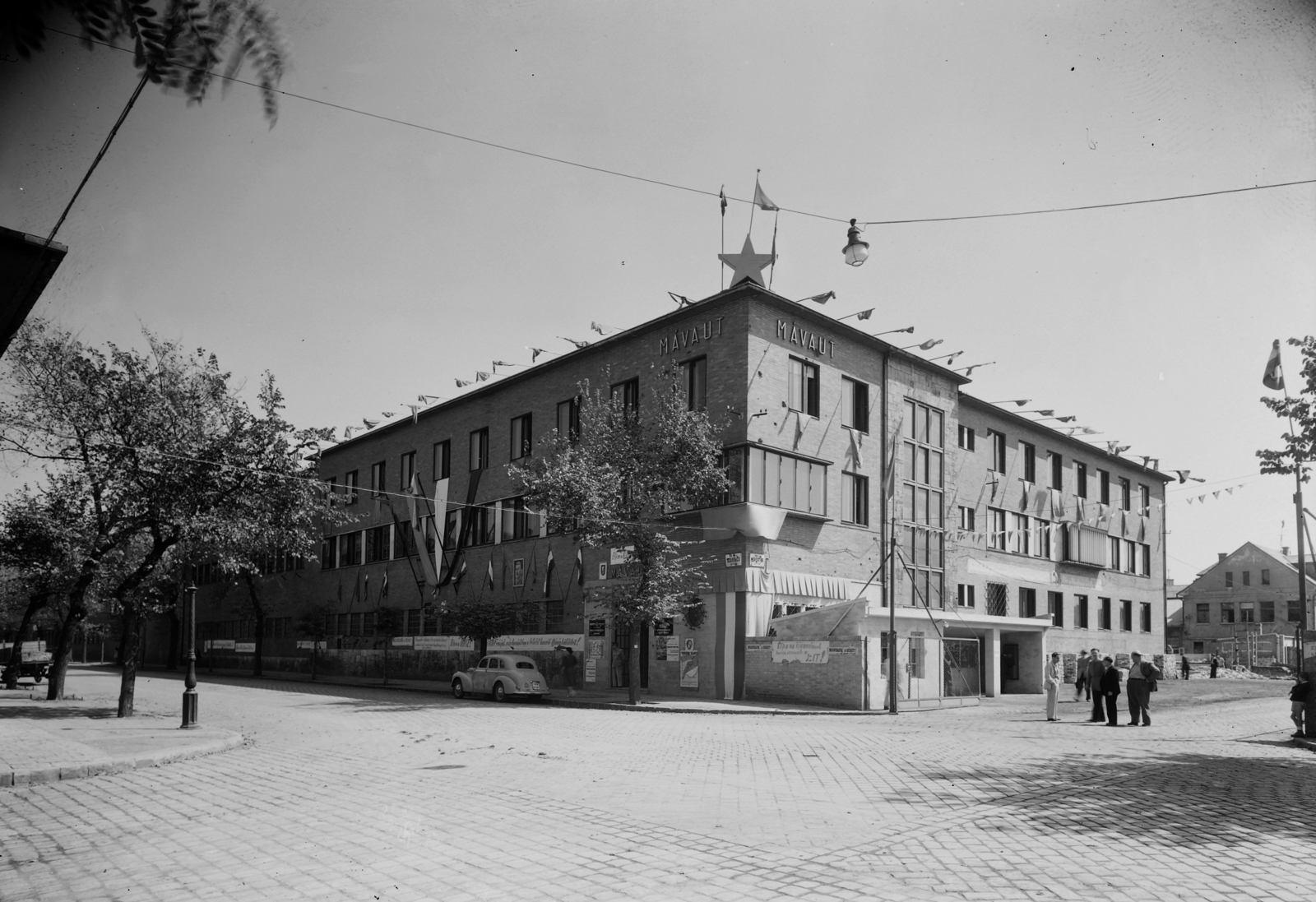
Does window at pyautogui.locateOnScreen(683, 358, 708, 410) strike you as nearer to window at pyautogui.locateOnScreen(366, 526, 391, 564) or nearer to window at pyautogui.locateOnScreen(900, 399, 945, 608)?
window at pyautogui.locateOnScreen(900, 399, 945, 608)

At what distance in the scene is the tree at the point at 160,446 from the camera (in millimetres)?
20766

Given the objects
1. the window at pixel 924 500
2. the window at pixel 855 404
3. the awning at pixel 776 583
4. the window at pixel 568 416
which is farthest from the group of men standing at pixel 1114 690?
the window at pixel 568 416

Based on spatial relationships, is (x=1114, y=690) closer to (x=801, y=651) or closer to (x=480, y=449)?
(x=801, y=651)

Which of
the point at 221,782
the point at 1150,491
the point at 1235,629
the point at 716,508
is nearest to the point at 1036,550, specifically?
the point at 1150,491

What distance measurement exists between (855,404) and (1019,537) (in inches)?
551

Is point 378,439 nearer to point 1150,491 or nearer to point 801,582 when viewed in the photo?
point 801,582

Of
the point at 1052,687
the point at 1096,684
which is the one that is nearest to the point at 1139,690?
the point at 1052,687

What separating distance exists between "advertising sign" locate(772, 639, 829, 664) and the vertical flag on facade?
12.6m

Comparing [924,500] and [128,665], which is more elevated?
[924,500]

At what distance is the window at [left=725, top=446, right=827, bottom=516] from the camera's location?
1182 inches

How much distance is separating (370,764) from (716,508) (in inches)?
710

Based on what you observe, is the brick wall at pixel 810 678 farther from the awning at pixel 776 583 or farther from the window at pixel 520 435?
the window at pixel 520 435

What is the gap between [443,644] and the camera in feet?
135

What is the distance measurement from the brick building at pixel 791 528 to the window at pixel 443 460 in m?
0.09
